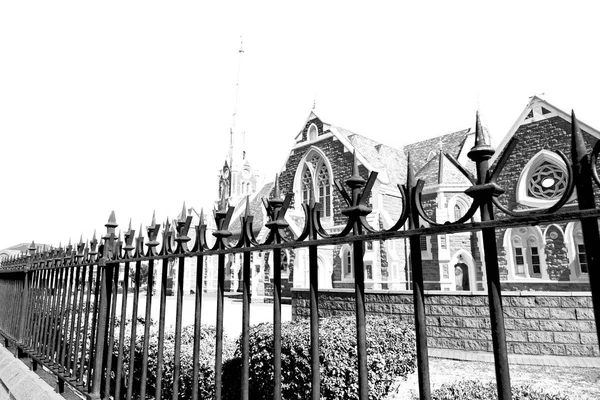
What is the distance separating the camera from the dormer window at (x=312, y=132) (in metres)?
22.5

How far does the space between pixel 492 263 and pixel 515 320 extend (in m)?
8.16

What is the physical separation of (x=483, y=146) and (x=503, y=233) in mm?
16017

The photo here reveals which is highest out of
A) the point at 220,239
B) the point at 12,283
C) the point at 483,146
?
the point at 483,146

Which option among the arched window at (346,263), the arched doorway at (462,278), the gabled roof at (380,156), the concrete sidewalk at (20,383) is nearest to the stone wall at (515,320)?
the concrete sidewalk at (20,383)

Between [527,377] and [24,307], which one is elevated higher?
[24,307]

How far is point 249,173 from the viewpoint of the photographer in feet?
167

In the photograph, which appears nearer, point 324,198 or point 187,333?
point 187,333

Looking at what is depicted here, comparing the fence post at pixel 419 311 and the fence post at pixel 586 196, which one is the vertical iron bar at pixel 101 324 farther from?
the fence post at pixel 586 196

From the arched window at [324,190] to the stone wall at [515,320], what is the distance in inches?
454

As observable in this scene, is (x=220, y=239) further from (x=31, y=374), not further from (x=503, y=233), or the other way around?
(x=503, y=233)

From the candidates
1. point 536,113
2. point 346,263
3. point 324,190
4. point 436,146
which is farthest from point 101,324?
point 436,146

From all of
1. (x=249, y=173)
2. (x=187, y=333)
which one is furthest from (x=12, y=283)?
(x=249, y=173)

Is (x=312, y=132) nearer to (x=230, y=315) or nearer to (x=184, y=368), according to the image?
(x=230, y=315)

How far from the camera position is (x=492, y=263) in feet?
4.32
